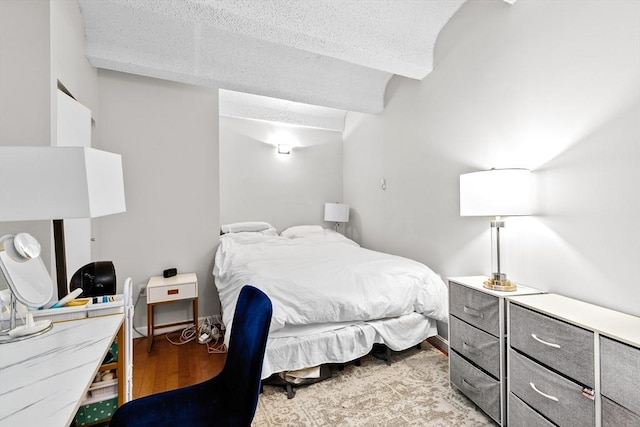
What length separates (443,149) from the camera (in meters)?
2.64

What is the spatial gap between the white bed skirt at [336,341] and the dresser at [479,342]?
364mm

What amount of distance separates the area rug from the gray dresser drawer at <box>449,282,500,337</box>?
21.2 inches

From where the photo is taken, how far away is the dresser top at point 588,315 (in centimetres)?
112

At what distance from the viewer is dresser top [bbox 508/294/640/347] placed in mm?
1121

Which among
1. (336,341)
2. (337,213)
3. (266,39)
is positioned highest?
(266,39)

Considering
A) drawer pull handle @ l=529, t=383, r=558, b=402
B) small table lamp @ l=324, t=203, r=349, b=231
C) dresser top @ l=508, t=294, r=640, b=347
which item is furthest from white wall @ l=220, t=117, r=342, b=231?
drawer pull handle @ l=529, t=383, r=558, b=402

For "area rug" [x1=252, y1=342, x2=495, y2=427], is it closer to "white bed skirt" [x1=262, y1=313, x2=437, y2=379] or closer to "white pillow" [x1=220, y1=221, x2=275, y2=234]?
"white bed skirt" [x1=262, y1=313, x2=437, y2=379]

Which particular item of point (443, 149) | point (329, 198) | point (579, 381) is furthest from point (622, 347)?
point (329, 198)

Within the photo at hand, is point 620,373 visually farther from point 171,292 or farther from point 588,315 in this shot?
point 171,292

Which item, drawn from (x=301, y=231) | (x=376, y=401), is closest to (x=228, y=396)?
(x=376, y=401)

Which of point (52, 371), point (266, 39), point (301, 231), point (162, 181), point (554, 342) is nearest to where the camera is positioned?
point (52, 371)

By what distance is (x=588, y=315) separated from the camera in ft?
4.35

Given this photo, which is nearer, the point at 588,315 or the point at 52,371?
the point at 52,371

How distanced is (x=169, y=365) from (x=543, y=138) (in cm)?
312
